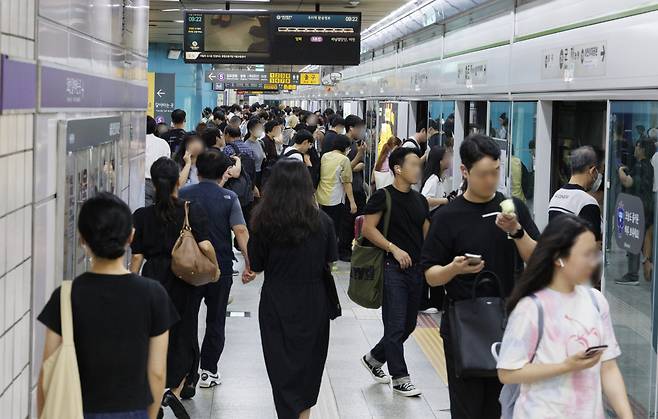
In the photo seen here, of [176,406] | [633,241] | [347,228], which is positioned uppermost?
[633,241]

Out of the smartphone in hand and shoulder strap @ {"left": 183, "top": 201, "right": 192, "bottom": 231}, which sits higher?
shoulder strap @ {"left": 183, "top": 201, "right": 192, "bottom": 231}

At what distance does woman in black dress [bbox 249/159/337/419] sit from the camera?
5.08m

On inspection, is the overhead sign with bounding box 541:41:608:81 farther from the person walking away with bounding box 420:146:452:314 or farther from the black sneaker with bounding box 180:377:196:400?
the black sneaker with bounding box 180:377:196:400

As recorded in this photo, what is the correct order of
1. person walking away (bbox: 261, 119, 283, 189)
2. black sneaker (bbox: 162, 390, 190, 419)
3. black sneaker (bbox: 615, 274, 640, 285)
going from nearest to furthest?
1. black sneaker (bbox: 162, 390, 190, 419)
2. black sneaker (bbox: 615, 274, 640, 285)
3. person walking away (bbox: 261, 119, 283, 189)

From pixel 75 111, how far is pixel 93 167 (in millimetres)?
543

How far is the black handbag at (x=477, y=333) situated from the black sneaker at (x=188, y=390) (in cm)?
288

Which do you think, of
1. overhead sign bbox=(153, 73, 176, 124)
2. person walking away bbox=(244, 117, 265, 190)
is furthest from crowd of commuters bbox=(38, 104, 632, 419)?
overhead sign bbox=(153, 73, 176, 124)

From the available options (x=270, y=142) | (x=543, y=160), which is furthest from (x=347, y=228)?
(x=543, y=160)

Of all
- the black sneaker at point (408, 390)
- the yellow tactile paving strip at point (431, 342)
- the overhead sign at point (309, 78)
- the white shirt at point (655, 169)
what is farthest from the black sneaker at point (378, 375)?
the overhead sign at point (309, 78)

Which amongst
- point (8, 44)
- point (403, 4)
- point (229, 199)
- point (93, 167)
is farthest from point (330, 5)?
point (8, 44)

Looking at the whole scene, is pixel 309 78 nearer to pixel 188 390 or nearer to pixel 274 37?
pixel 274 37

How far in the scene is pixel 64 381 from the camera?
3.19 meters

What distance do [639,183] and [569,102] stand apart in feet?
5.86

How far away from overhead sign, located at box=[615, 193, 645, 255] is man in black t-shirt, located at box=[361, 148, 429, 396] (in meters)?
1.19
